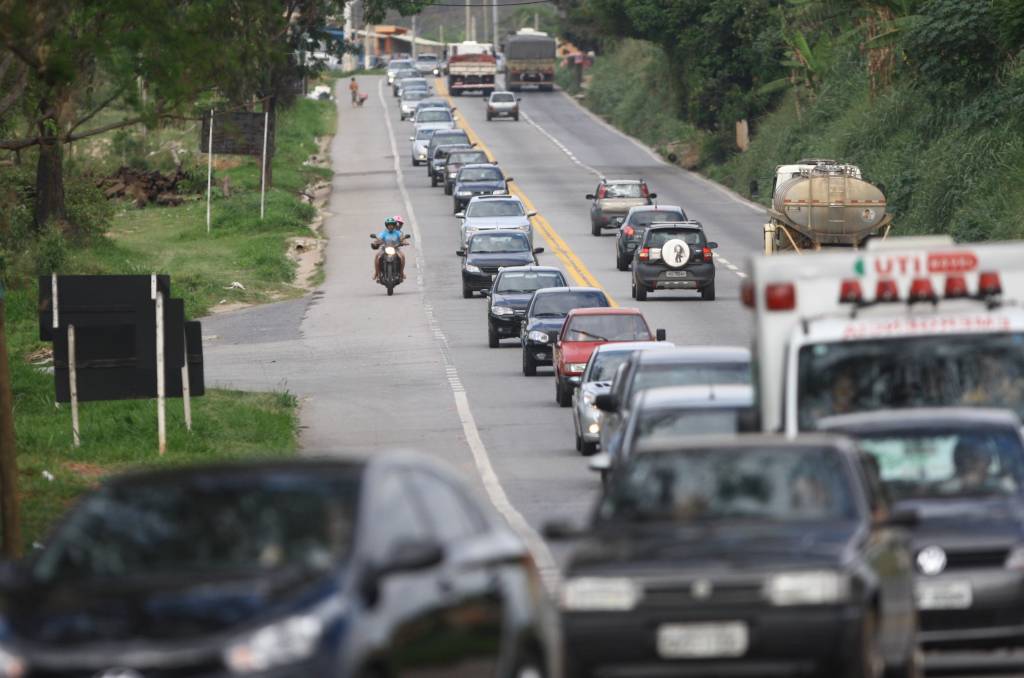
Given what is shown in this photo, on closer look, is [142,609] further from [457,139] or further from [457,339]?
[457,139]

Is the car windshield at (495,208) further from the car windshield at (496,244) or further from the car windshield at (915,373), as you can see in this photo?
the car windshield at (915,373)

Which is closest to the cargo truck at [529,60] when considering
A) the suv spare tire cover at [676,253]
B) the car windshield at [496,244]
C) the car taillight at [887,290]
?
the car windshield at [496,244]

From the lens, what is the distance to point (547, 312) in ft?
115

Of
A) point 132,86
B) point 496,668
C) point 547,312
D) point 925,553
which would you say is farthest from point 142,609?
point 547,312

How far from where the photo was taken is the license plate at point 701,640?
9.83 metres

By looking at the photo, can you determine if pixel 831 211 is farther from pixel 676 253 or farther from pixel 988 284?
pixel 988 284

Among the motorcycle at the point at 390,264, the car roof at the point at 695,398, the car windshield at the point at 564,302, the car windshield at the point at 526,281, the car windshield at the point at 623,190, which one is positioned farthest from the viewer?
the car windshield at the point at 623,190

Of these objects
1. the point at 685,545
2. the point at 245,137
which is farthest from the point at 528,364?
the point at 245,137

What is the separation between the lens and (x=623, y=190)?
203 feet

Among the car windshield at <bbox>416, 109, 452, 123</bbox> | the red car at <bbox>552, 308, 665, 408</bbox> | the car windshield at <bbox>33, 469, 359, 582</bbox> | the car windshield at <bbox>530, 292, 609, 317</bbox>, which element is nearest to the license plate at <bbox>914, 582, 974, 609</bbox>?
the car windshield at <bbox>33, 469, 359, 582</bbox>

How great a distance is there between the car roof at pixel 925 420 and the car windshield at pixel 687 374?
25.0 feet

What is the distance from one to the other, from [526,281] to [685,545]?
29217 mm

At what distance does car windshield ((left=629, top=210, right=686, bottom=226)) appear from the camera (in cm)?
5072

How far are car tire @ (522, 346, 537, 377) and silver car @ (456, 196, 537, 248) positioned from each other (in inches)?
698
